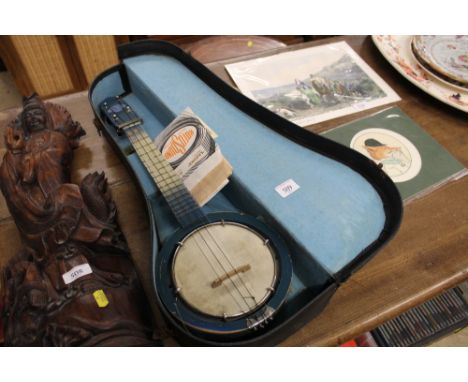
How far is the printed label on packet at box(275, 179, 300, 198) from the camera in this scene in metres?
0.67

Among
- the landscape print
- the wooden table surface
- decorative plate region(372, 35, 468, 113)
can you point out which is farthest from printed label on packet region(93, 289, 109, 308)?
decorative plate region(372, 35, 468, 113)

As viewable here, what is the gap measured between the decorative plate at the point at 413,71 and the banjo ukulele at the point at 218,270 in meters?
0.72

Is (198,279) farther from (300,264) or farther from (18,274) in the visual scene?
(18,274)

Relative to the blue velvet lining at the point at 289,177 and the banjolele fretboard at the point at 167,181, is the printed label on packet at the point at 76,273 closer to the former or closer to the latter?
the banjolele fretboard at the point at 167,181

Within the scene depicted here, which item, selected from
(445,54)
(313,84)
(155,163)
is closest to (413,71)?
(445,54)

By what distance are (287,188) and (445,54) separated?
0.78 meters

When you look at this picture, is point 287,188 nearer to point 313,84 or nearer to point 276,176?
point 276,176

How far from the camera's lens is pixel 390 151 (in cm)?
89

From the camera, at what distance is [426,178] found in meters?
0.83

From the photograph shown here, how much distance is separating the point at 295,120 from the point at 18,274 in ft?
2.41

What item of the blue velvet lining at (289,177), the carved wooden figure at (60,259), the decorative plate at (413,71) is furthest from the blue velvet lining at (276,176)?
the decorative plate at (413,71)

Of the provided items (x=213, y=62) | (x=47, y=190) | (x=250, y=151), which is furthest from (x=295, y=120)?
(x=47, y=190)

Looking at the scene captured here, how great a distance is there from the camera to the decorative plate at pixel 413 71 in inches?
38.4

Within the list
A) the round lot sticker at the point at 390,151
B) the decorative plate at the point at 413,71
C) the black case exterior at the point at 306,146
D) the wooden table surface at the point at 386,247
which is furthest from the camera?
the decorative plate at the point at 413,71
